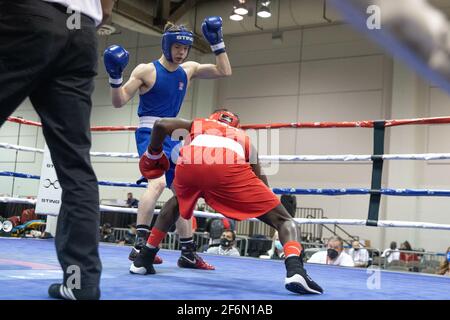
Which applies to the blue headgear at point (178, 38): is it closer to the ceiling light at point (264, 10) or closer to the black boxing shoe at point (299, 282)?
the black boxing shoe at point (299, 282)

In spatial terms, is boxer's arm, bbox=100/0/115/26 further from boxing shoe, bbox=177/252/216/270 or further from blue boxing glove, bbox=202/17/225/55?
boxing shoe, bbox=177/252/216/270

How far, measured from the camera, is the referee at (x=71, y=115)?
1.31 m

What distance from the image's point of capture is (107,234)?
9.35m

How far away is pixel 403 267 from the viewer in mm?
7742

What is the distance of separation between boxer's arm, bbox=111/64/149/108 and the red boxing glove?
602 mm

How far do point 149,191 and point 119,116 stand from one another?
10.5 metres

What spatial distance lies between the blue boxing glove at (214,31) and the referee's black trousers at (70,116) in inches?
61.3

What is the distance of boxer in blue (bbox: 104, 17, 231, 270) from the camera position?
114 inches

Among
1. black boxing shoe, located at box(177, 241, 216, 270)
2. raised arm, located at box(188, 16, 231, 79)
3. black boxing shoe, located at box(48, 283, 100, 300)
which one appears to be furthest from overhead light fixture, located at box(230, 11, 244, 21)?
black boxing shoe, located at box(48, 283, 100, 300)

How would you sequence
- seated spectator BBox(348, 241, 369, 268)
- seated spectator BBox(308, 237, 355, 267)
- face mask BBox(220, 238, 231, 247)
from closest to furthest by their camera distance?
1. seated spectator BBox(308, 237, 355, 267)
2. face mask BBox(220, 238, 231, 247)
3. seated spectator BBox(348, 241, 369, 268)

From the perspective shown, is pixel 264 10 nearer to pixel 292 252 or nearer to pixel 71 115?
pixel 292 252

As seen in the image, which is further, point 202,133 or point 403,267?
point 403,267
